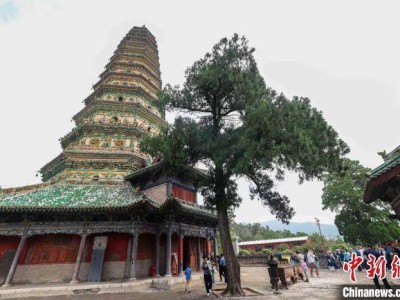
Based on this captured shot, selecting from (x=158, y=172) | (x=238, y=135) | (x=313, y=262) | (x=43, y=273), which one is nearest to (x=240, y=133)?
(x=238, y=135)

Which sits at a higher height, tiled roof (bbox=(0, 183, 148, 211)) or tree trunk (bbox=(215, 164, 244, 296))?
tiled roof (bbox=(0, 183, 148, 211))

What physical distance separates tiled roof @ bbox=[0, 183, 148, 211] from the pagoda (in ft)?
0.18

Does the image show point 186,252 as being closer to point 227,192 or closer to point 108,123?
point 227,192

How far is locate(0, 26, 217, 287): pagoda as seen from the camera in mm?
13484

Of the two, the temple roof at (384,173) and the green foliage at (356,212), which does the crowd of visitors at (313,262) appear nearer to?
the temple roof at (384,173)

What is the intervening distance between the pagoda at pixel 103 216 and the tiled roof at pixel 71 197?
0.18 feet

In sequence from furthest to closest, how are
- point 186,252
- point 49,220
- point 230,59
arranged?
point 186,252 < point 49,220 < point 230,59

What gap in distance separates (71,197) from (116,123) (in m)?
7.53

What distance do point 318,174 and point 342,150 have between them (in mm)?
1486

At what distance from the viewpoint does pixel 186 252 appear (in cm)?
1802

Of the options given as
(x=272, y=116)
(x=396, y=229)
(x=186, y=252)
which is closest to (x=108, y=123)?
(x=186, y=252)

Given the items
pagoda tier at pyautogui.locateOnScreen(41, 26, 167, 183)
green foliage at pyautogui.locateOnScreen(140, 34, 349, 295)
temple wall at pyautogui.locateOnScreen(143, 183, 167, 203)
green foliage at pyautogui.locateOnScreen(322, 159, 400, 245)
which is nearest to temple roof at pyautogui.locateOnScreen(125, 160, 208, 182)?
temple wall at pyautogui.locateOnScreen(143, 183, 167, 203)

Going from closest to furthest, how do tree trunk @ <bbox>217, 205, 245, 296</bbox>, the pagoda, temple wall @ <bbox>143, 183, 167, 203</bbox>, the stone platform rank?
tree trunk @ <bbox>217, 205, 245, 296</bbox> < the stone platform < the pagoda < temple wall @ <bbox>143, 183, 167, 203</bbox>

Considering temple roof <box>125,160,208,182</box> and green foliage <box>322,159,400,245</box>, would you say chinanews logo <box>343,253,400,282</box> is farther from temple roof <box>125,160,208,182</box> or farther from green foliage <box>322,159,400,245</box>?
green foliage <box>322,159,400,245</box>
